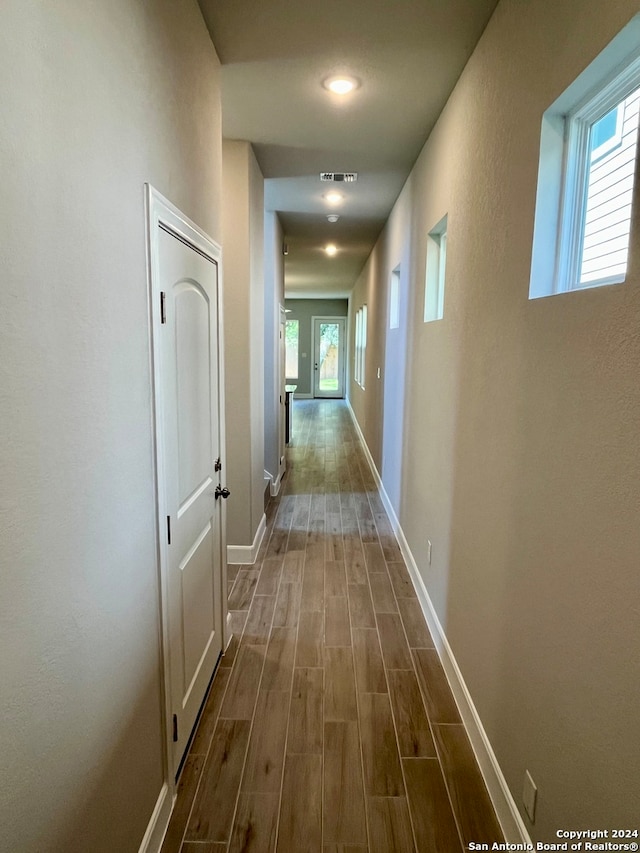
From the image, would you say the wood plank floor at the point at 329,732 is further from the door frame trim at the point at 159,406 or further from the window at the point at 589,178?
the window at the point at 589,178

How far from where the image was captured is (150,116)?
56.0 inches

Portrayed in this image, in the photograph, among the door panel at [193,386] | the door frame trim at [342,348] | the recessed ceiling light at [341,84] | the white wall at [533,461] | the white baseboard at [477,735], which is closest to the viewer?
the white wall at [533,461]

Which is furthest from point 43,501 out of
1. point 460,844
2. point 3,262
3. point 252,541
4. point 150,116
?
point 252,541

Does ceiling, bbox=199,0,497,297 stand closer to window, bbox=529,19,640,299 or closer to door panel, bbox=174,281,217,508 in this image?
window, bbox=529,19,640,299

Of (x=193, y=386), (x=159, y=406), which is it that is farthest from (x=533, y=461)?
(x=193, y=386)

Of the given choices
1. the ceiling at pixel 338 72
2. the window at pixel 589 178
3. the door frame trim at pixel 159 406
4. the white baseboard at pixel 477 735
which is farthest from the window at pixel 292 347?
the window at pixel 589 178

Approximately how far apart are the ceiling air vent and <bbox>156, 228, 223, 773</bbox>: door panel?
2.09 meters

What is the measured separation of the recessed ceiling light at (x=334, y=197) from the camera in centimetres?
436

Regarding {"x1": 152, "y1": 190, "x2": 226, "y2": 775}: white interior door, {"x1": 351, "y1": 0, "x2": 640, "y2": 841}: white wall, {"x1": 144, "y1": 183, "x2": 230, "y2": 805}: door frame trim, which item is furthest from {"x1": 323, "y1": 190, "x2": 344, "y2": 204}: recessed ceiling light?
{"x1": 144, "y1": 183, "x2": 230, "y2": 805}: door frame trim

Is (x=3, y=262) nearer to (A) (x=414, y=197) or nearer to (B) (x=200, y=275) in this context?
(B) (x=200, y=275)

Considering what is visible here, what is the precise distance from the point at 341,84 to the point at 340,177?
1.45 m

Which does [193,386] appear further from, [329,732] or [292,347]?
[292,347]

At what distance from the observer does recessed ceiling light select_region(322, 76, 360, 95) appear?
2.42 m

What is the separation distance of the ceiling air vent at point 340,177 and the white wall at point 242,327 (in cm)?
52
